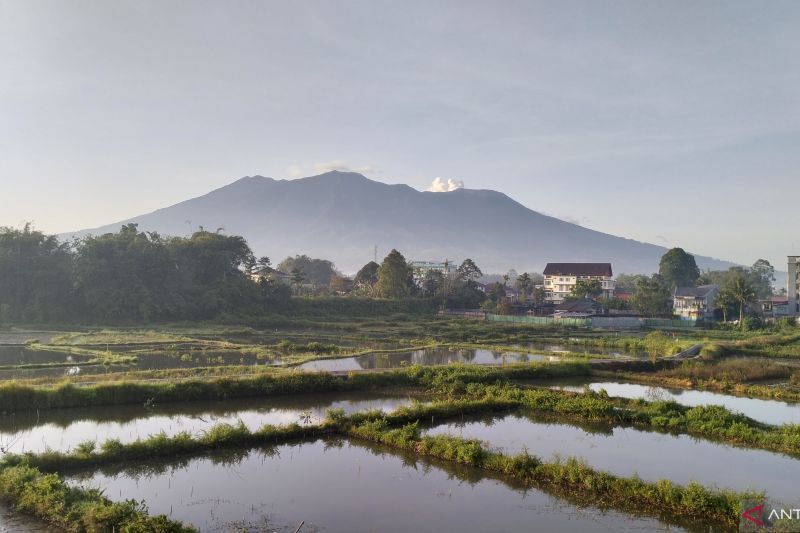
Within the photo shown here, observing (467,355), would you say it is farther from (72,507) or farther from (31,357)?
(72,507)

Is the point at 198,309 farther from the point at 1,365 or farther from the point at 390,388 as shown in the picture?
the point at 390,388

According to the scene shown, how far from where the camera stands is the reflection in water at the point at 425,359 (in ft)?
81.8

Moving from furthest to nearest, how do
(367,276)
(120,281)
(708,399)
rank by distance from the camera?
1. (367,276)
2. (120,281)
3. (708,399)

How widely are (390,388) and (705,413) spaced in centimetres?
1026

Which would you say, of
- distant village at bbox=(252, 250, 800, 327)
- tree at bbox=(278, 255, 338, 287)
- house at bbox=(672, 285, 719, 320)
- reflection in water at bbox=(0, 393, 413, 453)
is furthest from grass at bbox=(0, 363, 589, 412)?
tree at bbox=(278, 255, 338, 287)

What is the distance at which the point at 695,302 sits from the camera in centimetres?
5784

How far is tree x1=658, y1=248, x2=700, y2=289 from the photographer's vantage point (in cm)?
7919

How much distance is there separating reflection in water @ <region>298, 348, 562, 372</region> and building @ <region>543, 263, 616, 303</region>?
47332mm

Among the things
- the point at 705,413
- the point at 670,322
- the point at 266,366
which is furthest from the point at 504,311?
the point at 705,413

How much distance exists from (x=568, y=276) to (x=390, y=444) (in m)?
Result: 69.9

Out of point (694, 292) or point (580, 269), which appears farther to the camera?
point (580, 269)

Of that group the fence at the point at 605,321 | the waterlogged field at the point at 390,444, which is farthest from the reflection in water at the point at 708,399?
the fence at the point at 605,321

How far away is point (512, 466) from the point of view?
38.0 ft

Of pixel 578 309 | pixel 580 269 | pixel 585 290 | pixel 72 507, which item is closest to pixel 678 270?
pixel 580 269
